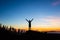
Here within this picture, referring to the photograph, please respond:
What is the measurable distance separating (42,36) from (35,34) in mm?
1166

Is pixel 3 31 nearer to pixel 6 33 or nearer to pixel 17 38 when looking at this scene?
pixel 6 33

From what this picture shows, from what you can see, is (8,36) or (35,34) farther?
(35,34)

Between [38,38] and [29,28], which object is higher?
[29,28]

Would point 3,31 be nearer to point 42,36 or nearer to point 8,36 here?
point 8,36

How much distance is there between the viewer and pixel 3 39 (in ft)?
59.5

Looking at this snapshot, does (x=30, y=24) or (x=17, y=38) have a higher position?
(x=30, y=24)

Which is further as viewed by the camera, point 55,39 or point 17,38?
point 55,39

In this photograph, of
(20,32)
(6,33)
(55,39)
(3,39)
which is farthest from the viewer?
(20,32)

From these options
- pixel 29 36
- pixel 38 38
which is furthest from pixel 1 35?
pixel 38 38

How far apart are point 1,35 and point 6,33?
1130 millimetres

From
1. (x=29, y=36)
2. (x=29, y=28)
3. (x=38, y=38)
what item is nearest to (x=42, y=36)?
(x=38, y=38)

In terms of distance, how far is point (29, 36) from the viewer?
64.4 feet

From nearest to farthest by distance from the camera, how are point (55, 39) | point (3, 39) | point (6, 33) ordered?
point (3, 39) → point (6, 33) → point (55, 39)

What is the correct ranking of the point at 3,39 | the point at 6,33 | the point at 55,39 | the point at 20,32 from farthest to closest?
the point at 20,32
the point at 55,39
the point at 6,33
the point at 3,39
